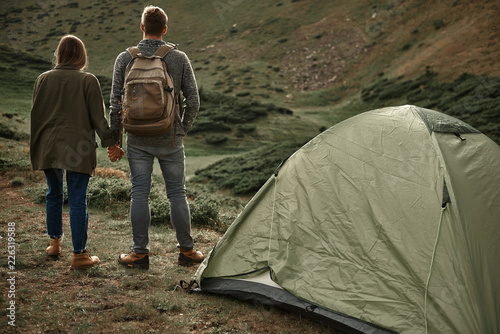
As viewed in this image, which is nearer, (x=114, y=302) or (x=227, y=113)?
(x=114, y=302)

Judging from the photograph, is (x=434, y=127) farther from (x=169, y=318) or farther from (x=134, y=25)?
(x=134, y=25)

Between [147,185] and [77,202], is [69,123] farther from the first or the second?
[147,185]

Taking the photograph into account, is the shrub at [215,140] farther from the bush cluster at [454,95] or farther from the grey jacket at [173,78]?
the grey jacket at [173,78]

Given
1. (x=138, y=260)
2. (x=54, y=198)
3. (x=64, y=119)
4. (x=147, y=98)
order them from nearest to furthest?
(x=147, y=98) < (x=64, y=119) < (x=54, y=198) < (x=138, y=260)

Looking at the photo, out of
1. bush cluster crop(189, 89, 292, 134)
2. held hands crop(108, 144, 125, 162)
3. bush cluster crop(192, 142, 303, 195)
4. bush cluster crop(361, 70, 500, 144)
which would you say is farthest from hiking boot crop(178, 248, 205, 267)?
bush cluster crop(189, 89, 292, 134)

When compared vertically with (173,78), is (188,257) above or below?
below

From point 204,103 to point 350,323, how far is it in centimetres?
2537

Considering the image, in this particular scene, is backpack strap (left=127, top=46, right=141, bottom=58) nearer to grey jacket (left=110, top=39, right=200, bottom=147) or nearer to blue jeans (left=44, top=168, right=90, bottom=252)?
grey jacket (left=110, top=39, right=200, bottom=147)

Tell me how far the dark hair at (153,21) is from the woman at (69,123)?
62 centimetres

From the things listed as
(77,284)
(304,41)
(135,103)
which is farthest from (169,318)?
(304,41)

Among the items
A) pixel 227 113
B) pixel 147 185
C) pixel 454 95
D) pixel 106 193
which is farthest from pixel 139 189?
pixel 227 113

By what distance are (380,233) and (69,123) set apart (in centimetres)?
290

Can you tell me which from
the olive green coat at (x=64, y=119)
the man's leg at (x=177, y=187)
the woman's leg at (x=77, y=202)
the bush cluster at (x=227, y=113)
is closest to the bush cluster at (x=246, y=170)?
the bush cluster at (x=227, y=113)

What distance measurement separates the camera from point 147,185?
3895mm
